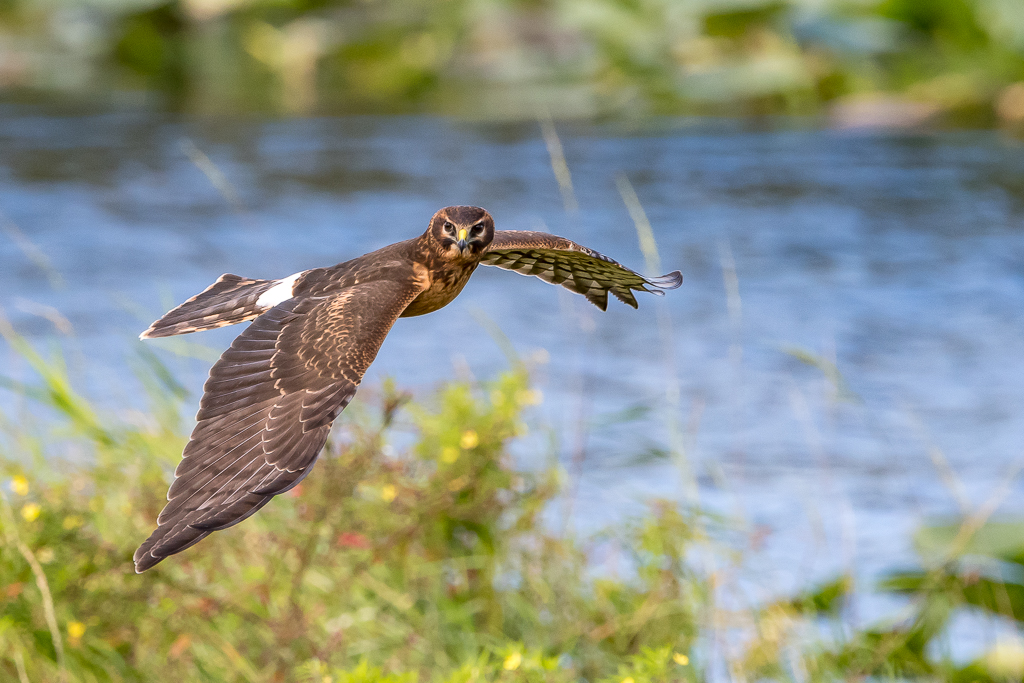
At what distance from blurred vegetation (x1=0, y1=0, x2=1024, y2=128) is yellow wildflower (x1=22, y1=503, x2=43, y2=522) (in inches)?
222

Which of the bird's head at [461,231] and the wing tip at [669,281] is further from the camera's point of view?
the wing tip at [669,281]

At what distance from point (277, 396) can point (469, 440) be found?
46.9 inches

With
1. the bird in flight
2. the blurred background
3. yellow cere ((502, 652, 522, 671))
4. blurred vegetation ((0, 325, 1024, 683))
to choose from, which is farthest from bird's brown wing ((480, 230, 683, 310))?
blurred vegetation ((0, 325, 1024, 683))

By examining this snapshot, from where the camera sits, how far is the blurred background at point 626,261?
223 centimetres

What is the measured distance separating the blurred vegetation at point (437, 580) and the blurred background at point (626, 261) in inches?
0.7

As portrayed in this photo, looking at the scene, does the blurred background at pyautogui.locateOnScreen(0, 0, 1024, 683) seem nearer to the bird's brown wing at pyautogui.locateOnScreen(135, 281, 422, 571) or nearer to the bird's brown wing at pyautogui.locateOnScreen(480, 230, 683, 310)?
the bird's brown wing at pyautogui.locateOnScreen(480, 230, 683, 310)

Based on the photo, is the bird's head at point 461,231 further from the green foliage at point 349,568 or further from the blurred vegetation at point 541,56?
the blurred vegetation at point 541,56

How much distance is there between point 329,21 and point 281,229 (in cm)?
445

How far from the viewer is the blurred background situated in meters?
2.23

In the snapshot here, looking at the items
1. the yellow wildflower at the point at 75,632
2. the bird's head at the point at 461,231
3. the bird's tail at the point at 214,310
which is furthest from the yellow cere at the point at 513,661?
the yellow wildflower at the point at 75,632

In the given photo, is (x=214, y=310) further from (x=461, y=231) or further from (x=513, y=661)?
(x=513, y=661)

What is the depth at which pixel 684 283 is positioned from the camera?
4.48 meters

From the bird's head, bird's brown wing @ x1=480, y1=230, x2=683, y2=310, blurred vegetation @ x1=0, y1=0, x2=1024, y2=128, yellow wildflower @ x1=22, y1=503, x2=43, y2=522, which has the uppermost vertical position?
the bird's head

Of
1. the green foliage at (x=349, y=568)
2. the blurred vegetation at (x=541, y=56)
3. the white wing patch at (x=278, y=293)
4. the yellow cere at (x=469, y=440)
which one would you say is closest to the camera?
the white wing patch at (x=278, y=293)
